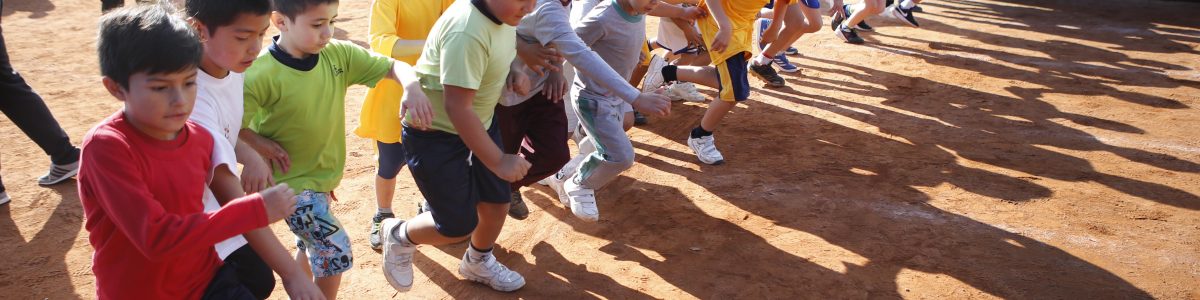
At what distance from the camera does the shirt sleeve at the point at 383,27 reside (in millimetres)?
4578

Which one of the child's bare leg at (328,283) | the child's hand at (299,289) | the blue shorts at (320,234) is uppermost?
the child's hand at (299,289)

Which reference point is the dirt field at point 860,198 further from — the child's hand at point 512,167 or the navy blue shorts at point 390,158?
the child's hand at point 512,167

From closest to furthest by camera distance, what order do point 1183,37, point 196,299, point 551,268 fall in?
point 196,299 < point 551,268 < point 1183,37

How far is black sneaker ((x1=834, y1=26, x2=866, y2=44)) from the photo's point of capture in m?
10.1

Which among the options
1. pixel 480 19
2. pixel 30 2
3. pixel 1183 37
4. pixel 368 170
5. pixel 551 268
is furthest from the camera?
pixel 30 2

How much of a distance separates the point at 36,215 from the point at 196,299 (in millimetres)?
3218

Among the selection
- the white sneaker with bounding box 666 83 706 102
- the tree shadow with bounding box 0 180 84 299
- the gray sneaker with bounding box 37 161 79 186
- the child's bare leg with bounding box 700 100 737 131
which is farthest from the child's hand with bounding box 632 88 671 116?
the white sneaker with bounding box 666 83 706 102

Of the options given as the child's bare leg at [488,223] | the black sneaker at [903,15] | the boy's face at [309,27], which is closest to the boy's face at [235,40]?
the boy's face at [309,27]

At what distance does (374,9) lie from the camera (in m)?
4.66

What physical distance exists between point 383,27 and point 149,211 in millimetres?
2279

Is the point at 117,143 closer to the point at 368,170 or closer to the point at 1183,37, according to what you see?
the point at 368,170

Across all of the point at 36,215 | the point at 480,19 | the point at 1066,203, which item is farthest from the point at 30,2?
the point at 1066,203

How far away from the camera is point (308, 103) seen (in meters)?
3.53

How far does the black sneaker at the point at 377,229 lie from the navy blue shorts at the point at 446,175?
3.19ft
